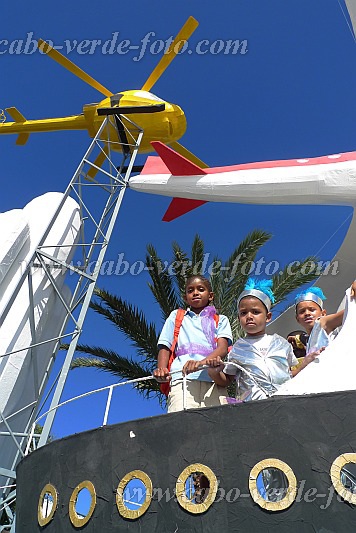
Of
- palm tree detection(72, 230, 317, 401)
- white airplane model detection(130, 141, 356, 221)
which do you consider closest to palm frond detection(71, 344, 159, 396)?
palm tree detection(72, 230, 317, 401)

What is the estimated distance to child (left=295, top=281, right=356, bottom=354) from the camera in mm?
5195

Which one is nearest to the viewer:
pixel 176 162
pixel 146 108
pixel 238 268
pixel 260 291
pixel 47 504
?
pixel 47 504

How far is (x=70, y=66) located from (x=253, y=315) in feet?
28.9

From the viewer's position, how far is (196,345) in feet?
16.5

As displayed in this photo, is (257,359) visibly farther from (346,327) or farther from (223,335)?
(346,327)

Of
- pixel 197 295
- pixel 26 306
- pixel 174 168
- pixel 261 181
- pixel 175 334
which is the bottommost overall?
pixel 175 334

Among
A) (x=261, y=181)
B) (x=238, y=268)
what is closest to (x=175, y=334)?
(x=261, y=181)

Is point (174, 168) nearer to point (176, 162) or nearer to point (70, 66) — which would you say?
point (176, 162)

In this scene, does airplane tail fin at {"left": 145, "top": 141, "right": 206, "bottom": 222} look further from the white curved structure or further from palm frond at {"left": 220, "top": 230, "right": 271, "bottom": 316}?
palm frond at {"left": 220, "top": 230, "right": 271, "bottom": 316}

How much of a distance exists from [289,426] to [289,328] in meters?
5.49

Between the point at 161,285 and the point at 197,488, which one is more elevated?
the point at 161,285

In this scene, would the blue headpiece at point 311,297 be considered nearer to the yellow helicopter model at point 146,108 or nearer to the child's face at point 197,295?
the child's face at point 197,295

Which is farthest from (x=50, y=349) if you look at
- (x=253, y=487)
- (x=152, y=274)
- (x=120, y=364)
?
(x=253, y=487)

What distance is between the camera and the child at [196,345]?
15.8ft
